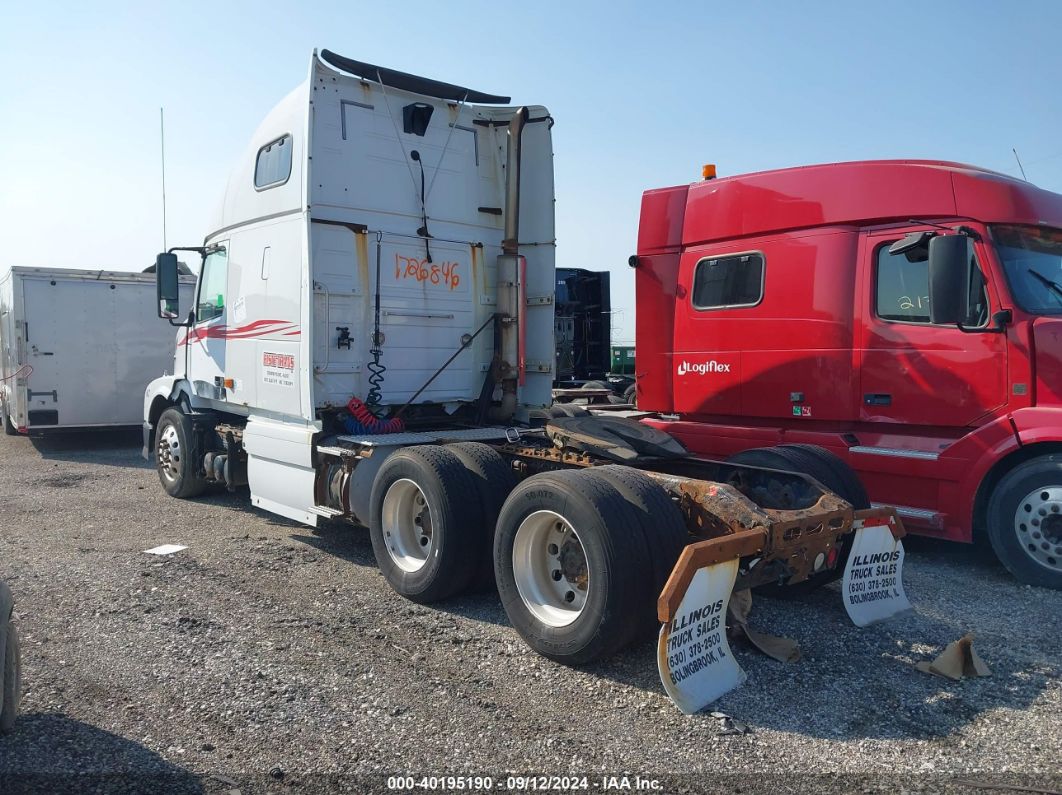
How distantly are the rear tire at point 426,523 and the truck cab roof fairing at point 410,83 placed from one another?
3194mm

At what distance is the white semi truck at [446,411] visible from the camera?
4.19 metres

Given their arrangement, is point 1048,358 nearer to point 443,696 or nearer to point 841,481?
point 841,481

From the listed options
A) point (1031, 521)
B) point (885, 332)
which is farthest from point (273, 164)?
point (1031, 521)

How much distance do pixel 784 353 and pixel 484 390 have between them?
104 inches

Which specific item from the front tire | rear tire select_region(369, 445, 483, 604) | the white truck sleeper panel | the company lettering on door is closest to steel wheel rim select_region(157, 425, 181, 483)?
the white truck sleeper panel

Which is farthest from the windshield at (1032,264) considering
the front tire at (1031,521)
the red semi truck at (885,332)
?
the front tire at (1031,521)

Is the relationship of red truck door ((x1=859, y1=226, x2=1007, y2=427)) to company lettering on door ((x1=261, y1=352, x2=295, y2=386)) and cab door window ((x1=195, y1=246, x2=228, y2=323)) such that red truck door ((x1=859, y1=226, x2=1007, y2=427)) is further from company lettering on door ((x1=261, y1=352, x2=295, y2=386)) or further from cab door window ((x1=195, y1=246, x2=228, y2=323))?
cab door window ((x1=195, y1=246, x2=228, y2=323))

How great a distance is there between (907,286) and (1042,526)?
2.03 metres

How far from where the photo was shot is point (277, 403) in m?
7.09

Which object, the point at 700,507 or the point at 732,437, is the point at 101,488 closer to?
the point at 732,437

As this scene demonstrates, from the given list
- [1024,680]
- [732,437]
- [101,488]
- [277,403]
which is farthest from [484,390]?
[101,488]

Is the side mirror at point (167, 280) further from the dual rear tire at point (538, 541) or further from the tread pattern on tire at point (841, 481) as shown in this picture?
the tread pattern on tire at point (841, 481)

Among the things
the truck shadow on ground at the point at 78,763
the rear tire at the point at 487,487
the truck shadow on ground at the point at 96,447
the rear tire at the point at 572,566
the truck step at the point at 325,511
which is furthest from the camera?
the truck shadow on ground at the point at 96,447

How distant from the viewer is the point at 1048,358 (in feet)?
19.3
